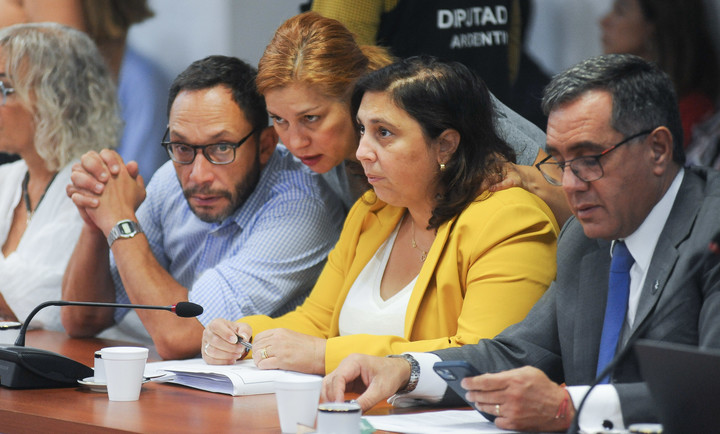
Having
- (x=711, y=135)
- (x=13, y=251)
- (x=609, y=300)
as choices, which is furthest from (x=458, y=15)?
(x=13, y=251)

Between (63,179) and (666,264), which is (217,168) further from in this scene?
(666,264)

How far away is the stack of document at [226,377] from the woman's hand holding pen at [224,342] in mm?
32

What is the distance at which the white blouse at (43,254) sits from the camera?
152 inches

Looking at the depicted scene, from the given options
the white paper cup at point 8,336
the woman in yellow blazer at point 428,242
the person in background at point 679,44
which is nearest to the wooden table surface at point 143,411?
the woman in yellow blazer at point 428,242

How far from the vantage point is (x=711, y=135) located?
285 centimetres

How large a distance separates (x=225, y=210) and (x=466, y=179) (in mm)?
996

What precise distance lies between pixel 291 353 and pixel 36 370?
601 millimetres

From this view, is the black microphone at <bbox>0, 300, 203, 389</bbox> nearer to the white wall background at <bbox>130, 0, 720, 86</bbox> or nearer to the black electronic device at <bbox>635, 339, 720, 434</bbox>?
the black electronic device at <bbox>635, 339, 720, 434</bbox>

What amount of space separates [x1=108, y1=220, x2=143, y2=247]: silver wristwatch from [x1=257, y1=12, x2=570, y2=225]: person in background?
60cm

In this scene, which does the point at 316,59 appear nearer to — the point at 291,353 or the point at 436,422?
the point at 291,353

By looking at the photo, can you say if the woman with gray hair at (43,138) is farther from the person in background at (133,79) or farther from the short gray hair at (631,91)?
the short gray hair at (631,91)

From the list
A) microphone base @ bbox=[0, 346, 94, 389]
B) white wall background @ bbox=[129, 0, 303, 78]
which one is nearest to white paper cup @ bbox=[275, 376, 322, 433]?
microphone base @ bbox=[0, 346, 94, 389]

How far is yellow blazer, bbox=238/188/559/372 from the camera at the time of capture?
2.25 meters

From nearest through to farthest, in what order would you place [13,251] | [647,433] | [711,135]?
[647,433] → [711,135] → [13,251]
